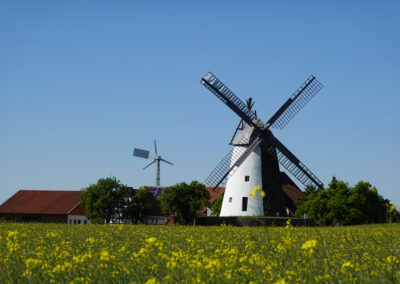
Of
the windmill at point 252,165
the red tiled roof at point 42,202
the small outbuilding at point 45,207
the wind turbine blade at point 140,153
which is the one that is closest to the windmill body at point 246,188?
the windmill at point 252,165

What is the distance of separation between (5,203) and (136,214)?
906 inches

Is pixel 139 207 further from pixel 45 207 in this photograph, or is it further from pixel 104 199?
pixel 45 207

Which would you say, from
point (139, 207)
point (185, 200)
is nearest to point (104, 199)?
point (139, 207)

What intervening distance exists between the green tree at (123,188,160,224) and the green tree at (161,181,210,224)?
14.8 ft

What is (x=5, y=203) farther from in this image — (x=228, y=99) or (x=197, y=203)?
(x=228, y=99)

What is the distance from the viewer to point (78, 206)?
62.9m

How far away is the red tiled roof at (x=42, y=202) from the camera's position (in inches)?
2472

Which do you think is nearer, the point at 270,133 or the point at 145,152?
the point at 270,133

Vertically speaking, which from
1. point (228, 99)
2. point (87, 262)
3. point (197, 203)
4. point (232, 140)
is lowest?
point (87, 262)

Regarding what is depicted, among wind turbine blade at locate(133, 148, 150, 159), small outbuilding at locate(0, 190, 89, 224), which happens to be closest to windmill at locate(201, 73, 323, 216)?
small outbuilding at locate(0, 190, 89, 224)

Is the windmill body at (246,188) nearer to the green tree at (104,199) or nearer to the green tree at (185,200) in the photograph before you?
the green tree at (185,200)

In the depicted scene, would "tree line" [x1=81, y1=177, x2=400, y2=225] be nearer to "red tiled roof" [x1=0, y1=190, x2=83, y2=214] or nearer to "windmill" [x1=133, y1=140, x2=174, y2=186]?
"red tiled roof" [x1=0, y1=190, x2=83, y2=214]

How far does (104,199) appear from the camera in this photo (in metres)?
50.5

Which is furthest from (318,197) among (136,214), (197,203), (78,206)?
(78,206)
